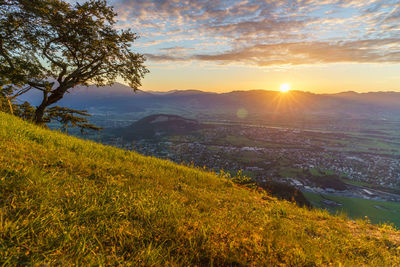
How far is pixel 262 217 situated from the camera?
156 inches

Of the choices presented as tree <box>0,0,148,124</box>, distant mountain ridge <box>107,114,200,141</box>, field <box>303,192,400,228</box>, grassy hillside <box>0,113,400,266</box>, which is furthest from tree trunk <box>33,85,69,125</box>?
distant mountain ridge <box>107,114,200,141</box>

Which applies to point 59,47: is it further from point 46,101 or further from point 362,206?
point 362,206

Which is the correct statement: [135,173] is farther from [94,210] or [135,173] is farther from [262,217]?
[262,217]

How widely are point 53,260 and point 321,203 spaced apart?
64.7 meters

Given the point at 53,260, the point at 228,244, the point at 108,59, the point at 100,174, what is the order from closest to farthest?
the point at 53,260, the point at 228,244, the point at 100,174, the point at 108,59

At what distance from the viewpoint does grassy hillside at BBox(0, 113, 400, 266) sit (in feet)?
6.22

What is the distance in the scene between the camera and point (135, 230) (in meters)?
2.40

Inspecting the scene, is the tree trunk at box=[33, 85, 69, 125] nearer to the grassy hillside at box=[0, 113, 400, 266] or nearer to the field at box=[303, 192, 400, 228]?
the grassy hillside at box=[0, 113, 400, 266]

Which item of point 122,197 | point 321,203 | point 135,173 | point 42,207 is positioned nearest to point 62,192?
point 42,207

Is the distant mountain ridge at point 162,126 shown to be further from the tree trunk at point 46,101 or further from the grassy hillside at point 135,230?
the grassy hillside at point 135,230

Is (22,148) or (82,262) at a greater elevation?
(22,148)

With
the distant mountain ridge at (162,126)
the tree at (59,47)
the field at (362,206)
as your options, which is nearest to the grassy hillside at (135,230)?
the tree at (59,47)

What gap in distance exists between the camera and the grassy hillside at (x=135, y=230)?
1.89 meters

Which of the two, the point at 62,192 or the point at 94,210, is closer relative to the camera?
the point at 94,210
